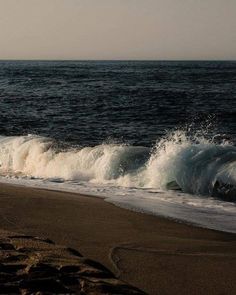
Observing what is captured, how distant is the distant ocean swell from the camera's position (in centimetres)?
1042

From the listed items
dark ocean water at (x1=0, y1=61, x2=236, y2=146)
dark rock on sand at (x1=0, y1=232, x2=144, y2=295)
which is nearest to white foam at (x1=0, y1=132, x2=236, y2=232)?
dark rock on sand at (x1=0, y1=232, x2=144, y2=295)

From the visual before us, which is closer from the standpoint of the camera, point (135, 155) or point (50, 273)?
point (50, 273)

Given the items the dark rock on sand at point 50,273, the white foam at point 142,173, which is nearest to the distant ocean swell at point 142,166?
the white foam at point 142,173

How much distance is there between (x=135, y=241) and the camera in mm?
5590

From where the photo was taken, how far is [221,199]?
952 cm

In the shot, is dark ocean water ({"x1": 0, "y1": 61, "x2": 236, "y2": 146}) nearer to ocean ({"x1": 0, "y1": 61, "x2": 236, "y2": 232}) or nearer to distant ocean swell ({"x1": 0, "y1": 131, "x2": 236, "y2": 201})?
ocean ({"x1": 0, "y1": 61, "x2": 236, "y2": 232})

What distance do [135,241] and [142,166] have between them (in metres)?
6.20

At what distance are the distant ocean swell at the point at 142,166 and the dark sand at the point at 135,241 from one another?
299 centimetres

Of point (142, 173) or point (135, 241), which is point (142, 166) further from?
point (135, 241)

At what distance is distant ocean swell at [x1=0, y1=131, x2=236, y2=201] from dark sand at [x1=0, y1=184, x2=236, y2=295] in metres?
2.99

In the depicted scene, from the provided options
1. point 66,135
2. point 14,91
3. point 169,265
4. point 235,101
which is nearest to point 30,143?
point 66,135

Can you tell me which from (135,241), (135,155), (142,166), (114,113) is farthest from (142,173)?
(114,113)

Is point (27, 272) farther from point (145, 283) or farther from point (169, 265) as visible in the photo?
point (169, 265)

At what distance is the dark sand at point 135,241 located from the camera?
4.40 m
